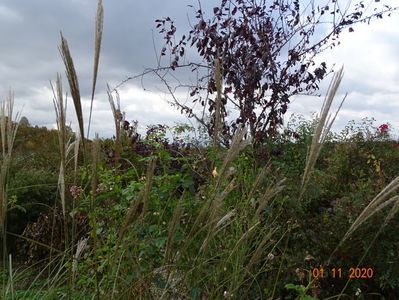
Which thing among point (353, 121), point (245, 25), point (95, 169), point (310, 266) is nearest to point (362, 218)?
point (95, 169)

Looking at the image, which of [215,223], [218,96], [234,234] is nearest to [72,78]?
[218,96]

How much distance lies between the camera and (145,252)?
296 centimetres

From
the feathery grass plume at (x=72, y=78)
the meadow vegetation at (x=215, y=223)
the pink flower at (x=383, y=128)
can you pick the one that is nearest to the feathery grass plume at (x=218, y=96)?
the meadow vegetation at (x=215, y=223)

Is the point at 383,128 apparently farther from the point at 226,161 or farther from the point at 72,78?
the point at 72,78

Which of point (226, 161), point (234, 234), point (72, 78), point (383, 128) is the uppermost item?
point (383, 128)

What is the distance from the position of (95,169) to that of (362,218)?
0.84 meters

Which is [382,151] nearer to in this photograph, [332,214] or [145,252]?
[332,214]

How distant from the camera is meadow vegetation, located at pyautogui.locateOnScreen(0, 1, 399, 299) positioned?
6.54 feet

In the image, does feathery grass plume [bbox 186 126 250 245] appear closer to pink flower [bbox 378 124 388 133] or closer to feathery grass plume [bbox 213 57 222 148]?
feathery grass plume [bbox 213 57 222 148]

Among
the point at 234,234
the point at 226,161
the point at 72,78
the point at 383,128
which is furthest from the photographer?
the point at 383,128

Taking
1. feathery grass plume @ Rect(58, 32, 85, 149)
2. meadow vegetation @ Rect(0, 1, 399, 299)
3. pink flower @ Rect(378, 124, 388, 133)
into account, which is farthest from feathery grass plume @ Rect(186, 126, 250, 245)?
pink flower @ Rect(378, 124, 388, 133)

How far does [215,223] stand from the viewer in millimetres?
2051

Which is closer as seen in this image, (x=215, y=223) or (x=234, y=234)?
(x=215, y=223)

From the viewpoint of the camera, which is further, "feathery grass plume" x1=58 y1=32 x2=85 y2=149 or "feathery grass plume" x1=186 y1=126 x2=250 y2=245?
"feathery grass plume" x1=186 y1=126 x2=250 y2=245
